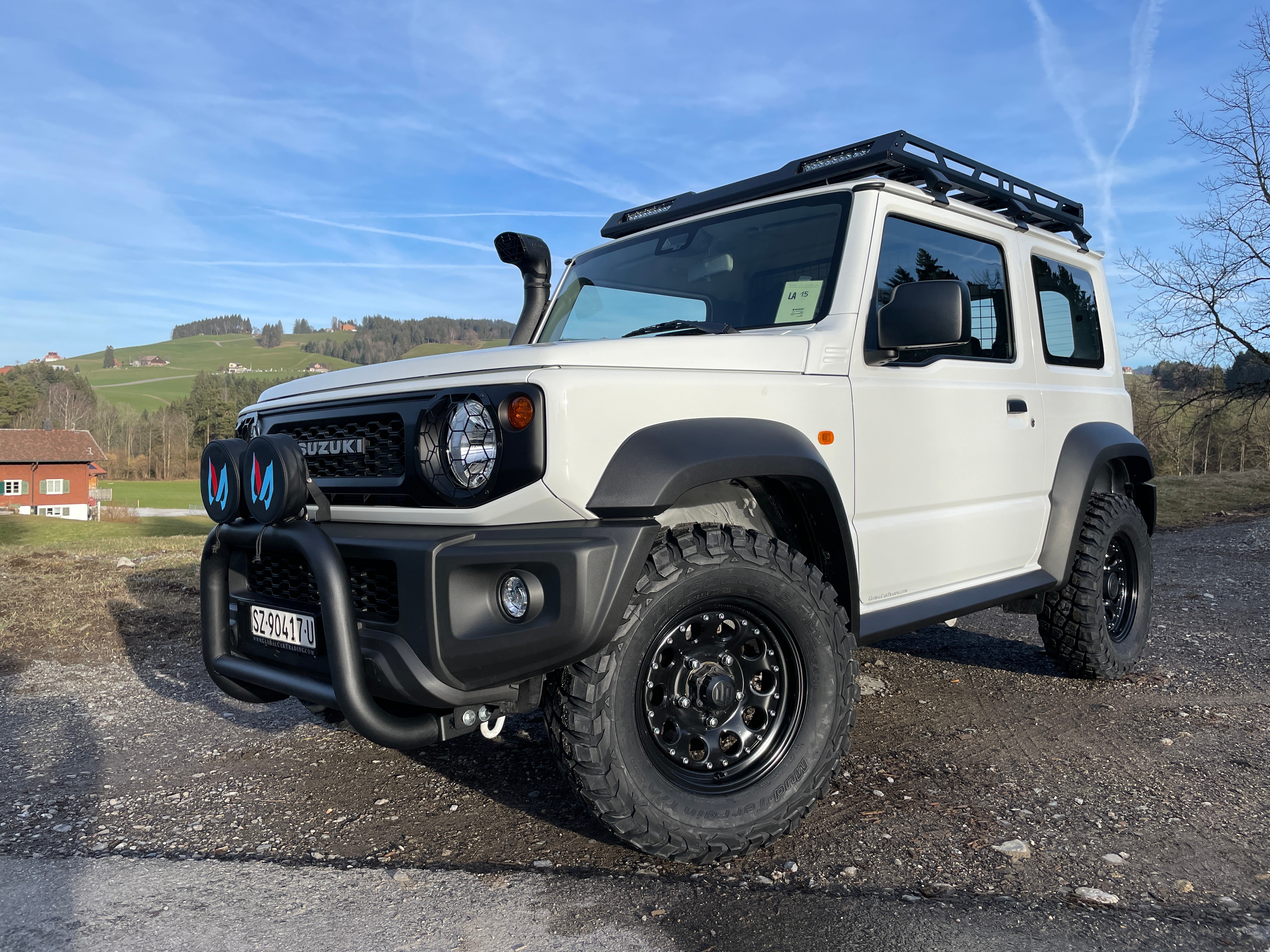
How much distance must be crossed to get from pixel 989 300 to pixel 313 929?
11.6ft

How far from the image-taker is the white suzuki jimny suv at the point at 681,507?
2.26 meters

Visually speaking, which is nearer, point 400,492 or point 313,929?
point 313,929

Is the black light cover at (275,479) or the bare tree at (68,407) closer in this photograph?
the black light cover at (275,479)

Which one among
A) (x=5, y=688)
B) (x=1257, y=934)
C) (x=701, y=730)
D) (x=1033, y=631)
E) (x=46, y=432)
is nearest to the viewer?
(x=1257, y=934)

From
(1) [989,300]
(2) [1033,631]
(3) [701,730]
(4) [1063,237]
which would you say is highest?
(4) [1063,237]

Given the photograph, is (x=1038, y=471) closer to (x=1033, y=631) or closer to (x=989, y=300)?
(x=989, y=300)

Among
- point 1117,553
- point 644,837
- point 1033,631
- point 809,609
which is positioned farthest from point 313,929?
point 1033,631

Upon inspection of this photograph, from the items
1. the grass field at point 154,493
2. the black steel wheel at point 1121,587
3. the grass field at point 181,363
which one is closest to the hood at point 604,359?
the black steel wheel at point 1121,587

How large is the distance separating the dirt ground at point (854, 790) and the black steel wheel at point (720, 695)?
29 cm

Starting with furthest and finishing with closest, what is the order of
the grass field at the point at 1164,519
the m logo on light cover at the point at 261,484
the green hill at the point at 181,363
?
1. the green hill at the point at 181,363
2. the grass field at the point at 1164,519
3. the m logo on light cover at the point at 261,484

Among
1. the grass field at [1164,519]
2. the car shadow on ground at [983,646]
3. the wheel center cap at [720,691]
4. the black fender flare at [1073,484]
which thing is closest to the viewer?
the wheel center cap at [720,691]

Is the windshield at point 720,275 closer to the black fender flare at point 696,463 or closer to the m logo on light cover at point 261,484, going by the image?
the black fender flare at point 696,463

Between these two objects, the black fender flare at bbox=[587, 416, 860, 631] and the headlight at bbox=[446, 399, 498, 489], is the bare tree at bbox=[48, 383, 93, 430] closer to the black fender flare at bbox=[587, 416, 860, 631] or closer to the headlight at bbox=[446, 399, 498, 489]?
the headlight at bbox=[446, 399, 498, 489]

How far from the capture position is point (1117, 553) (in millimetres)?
4754
